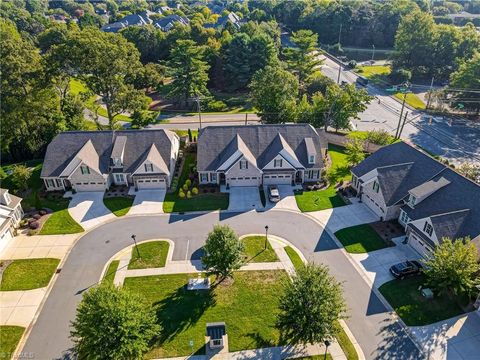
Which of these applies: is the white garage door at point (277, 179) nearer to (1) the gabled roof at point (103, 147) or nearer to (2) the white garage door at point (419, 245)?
(1) the gabled roof at point (103, 147)

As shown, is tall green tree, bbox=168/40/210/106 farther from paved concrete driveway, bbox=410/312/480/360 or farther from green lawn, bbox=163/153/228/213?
paved concrete driveway, bbox=410/312/480/360

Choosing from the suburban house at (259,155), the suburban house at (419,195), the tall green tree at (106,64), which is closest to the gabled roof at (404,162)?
the suburban house at (419,195)

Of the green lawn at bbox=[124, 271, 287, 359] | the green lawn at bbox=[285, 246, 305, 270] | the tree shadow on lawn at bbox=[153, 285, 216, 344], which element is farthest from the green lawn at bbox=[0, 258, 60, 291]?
the green lawn at bbox=[285, 246, 305, 270]

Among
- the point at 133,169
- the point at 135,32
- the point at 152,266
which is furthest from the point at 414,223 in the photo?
the point at 135,32

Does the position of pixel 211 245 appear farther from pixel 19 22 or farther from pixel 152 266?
pixel 19 22

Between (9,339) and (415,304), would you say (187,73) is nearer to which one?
(9,339)

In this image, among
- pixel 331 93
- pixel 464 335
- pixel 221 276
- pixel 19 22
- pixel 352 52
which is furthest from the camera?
pixel 19 22
